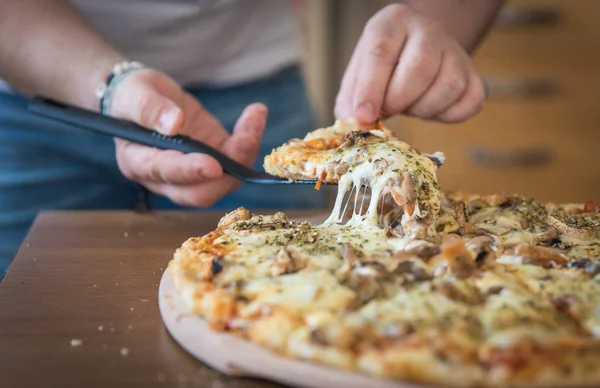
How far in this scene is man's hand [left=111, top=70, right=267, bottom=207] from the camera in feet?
4.91

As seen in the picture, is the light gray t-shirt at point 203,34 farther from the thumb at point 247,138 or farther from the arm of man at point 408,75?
the arm of man at point 408,75

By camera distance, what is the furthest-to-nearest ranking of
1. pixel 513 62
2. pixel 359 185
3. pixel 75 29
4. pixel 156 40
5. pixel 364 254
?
pixel 513 62, pixel 156 40, pixel 75 29, pixel 359 185, pixel 364 254

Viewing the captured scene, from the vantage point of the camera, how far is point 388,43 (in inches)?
61.9

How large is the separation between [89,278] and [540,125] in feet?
8.97

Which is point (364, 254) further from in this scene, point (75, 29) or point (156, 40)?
point (156, 40)

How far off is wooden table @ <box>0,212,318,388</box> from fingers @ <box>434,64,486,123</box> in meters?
0.64

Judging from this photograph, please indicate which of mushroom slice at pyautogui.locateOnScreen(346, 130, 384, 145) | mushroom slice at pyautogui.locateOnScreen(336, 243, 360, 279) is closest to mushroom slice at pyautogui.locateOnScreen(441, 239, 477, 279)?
mushroom slice at pyautogui.locateOnScreen(336, 243, 360, 279)

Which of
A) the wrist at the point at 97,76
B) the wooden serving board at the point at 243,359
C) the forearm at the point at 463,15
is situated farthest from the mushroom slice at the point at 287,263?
the forearm at the point at 463,15

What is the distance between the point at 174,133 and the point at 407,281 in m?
0.75

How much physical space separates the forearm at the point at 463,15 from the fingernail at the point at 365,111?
0.48 meters

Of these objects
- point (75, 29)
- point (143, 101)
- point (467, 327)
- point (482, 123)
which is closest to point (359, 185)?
point (467, 327)

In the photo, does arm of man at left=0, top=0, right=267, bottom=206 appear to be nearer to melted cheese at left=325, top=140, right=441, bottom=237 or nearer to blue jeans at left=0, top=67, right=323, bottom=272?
blue jeans at left=0, top=67, right=323, bottom=272

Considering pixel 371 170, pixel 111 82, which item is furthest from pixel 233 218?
pixel 111 82

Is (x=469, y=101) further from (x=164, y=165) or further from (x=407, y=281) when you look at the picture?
(x=407, y=281)
